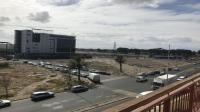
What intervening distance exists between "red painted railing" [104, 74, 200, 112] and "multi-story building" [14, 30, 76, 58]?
128129 mm

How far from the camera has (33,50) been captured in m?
133

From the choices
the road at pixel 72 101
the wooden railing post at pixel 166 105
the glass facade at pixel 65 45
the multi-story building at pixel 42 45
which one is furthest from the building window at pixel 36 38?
the wooden railing post at pixel 166 105

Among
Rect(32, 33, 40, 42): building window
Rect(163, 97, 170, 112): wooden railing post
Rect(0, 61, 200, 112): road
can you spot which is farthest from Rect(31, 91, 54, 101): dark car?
Rect(32, 33, 40, 42): building window

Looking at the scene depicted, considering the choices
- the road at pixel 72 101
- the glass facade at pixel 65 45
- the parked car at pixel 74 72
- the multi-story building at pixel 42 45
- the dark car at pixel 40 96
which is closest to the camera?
the road at pixel 72 101

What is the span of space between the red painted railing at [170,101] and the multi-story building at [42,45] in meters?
128

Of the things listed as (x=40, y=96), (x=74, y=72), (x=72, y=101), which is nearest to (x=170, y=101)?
(x=72, y=101)

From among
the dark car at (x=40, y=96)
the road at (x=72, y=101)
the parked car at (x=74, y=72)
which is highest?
the parked car at (x=74, y=72)

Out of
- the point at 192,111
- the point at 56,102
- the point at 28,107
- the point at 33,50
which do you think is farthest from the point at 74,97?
the point at 33,50

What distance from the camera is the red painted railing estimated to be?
9.76ft

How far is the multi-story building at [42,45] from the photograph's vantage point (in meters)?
132

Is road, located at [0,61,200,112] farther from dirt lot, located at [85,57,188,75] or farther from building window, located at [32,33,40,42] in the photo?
building window, located at [32,33,40,42]

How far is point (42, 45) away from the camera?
134750mm

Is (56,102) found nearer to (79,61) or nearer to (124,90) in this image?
(124,90)

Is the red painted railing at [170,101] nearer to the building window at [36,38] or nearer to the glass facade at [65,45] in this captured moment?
the building window at [36,38]
